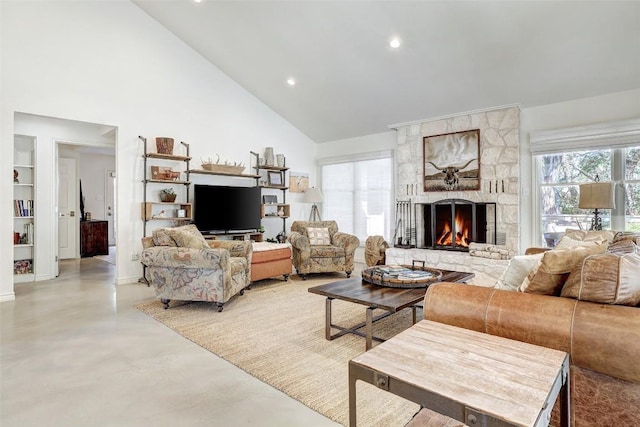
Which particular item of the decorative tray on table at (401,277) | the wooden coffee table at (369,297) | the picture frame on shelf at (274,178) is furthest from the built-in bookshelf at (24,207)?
the decorative tray on table at (401,277)

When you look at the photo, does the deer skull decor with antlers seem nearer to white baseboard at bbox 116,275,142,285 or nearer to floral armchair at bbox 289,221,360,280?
floral armchair at bbox 289,221,360,280

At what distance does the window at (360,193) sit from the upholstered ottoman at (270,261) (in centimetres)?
222

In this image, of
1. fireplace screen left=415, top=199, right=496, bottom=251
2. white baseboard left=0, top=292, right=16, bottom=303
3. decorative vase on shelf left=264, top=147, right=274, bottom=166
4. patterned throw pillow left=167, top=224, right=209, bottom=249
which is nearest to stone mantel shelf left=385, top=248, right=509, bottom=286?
fireplace screen left=415, top=199, right=496, bottom=251

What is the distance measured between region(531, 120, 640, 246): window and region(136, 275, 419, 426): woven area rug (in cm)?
287

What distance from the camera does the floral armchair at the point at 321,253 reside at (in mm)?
5277

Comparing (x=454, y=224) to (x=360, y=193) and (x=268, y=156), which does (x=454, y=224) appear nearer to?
(x=360, y=193)

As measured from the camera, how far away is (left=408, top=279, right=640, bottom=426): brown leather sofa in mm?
1346

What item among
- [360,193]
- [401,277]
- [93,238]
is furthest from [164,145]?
[93,238]

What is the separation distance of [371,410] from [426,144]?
4.79 meters

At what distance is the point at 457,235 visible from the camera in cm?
561

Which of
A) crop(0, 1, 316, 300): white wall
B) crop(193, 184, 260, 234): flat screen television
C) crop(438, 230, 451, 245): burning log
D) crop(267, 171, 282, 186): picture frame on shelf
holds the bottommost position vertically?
crop(438, 230, 451, 245): burning log

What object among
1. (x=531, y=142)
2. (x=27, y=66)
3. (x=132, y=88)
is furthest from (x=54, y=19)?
(x=531, y=142)

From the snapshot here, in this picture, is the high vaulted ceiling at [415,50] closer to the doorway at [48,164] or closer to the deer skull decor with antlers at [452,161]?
the deer skull decor with antlers at [452,161]

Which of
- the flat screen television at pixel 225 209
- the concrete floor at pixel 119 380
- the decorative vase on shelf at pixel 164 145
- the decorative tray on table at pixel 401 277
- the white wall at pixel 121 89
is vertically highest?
the white wall at pixel 121 89
